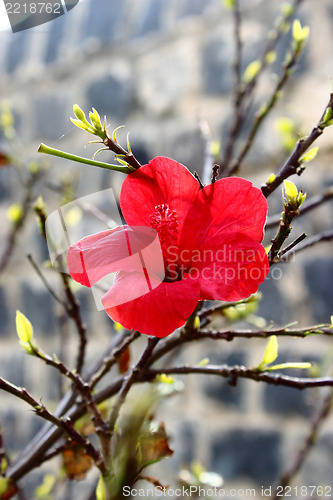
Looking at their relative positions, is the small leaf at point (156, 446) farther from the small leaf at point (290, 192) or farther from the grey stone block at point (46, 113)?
the grey stone block at point (46, 113)

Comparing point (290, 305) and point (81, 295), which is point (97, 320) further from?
point (290, 305)

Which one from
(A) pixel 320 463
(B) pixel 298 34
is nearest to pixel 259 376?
(B) pixel 298 34

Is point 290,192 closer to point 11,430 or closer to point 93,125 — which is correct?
point 93,125

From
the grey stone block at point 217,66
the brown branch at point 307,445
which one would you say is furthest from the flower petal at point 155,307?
the grey stone block at point 217,66

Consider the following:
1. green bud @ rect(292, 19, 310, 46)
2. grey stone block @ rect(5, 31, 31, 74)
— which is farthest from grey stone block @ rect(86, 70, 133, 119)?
green bud @ rect(292, 19, 310, 46)

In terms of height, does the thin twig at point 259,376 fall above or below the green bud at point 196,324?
below

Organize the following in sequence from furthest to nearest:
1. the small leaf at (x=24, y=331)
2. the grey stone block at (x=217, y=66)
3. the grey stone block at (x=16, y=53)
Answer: the grey stone block at (x=16, y=53), the grey stone block at (x=217, y=66), the small leaf at (x=24, y=331)

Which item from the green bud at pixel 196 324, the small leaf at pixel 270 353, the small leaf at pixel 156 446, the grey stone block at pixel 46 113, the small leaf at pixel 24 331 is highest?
the grey stone block at pixel 46 113
